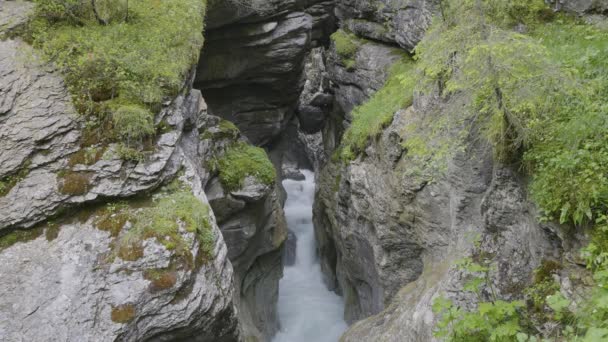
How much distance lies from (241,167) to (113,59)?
17.0 ft

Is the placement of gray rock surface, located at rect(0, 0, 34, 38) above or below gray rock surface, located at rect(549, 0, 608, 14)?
below

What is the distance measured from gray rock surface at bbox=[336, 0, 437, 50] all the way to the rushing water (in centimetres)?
1115

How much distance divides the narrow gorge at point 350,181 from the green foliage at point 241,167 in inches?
2.6

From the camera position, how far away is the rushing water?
53.7 feet

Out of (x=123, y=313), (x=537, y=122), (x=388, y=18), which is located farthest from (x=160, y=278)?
(x=388, y=18)

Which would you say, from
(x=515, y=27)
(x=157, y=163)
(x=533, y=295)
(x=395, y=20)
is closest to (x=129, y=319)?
(x=157, y=163)

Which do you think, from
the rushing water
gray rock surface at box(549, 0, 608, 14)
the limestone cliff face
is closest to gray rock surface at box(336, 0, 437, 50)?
gray rock surface at box(549, 0, 608, 14)

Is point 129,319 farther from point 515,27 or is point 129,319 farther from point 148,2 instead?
point 515,27

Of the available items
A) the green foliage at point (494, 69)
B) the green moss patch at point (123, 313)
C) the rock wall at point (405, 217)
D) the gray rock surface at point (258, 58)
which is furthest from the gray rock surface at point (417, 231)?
the gray rock surface at point (258, 58)

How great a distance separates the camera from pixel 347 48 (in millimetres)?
17094

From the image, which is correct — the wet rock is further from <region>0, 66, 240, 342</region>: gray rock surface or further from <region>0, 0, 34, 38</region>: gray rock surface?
<region>0, 0, 34, 38</region>: gray rock surface

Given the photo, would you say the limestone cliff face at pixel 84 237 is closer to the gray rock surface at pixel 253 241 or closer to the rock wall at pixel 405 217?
the gray rock surface at pixel 253 241

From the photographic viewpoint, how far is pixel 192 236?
7234mm

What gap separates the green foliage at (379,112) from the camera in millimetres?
11719
